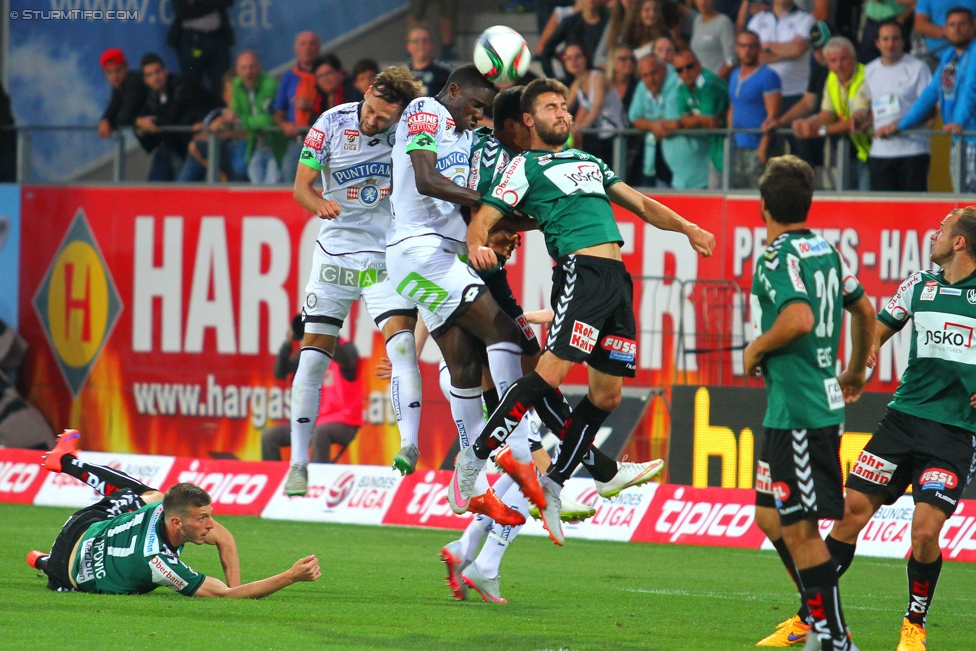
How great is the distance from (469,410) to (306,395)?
1.71 meters

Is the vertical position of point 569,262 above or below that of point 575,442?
above

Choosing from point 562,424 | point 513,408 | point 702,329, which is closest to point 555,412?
point 562,424

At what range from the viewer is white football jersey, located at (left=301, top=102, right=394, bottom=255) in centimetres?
995

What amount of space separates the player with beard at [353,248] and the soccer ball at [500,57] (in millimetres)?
685

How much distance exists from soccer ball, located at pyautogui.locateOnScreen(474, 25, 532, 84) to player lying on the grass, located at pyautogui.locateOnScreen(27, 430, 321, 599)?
3.16 m

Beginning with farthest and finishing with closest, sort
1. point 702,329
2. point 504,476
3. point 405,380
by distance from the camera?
1. point 702,329
2. point 405,380
3. point 504,476

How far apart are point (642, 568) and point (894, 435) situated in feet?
13.4

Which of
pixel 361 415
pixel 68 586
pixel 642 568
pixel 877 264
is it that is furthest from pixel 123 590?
pixel 877 264

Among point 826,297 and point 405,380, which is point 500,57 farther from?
point 826,297

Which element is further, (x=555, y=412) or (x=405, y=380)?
(x=405, y=380)

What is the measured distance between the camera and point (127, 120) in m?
18.2

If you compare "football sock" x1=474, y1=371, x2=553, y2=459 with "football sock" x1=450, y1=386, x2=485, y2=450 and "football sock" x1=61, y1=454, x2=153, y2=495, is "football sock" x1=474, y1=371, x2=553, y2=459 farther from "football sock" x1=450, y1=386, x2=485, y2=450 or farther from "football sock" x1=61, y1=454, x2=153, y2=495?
"football sock" x1=61, y1=454, x2=153, y2=495

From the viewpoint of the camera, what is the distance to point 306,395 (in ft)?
33.8

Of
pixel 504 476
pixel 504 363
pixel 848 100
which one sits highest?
pixel 848 100
